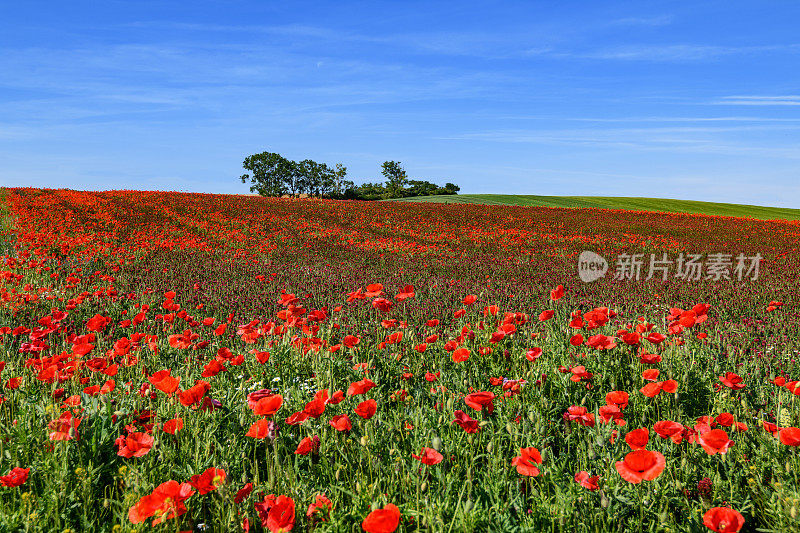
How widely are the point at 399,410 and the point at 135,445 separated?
141cm

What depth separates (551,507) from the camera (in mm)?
1903

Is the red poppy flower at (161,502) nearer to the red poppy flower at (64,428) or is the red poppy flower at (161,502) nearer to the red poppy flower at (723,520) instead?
the red poppy flower at (64,428)

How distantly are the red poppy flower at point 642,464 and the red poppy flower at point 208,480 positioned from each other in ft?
4.37

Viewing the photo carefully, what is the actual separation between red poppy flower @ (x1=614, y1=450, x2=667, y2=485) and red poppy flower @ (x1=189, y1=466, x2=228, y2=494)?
52.5 inches

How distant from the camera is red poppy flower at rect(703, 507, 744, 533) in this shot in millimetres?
1328

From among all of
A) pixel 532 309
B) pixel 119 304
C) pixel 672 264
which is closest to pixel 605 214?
pixel 672 264

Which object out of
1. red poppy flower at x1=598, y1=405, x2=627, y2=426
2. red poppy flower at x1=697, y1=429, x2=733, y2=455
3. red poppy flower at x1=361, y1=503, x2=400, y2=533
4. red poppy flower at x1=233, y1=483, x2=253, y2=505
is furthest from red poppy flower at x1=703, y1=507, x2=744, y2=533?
red poppy flower at x1=233, y1=483, x2=253, y2=505

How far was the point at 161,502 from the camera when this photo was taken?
1.52 meters

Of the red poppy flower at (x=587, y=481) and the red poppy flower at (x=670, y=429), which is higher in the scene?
the red poppy flower at (x=670, y=429)

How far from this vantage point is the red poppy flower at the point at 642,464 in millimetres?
1425

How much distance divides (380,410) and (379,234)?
540 inches

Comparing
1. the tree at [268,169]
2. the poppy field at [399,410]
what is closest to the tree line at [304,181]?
the tree at [268,169]

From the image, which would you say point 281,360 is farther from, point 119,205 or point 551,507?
point 119,205

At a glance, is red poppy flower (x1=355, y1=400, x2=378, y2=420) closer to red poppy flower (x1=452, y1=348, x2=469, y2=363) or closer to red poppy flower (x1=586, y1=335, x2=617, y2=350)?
red poppy flower (x1=452, y1=348, x2=469, y2=363)
